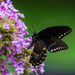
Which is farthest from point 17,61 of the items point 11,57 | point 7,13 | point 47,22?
point 47,22

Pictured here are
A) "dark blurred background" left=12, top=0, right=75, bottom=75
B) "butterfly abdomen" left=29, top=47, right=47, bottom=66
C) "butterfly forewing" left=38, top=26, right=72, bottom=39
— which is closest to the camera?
"butterfly abdomen" left=29, top=47, right=47, bottom=66

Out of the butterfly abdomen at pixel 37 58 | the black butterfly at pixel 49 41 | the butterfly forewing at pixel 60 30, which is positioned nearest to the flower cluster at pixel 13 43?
the butterfly abdomen at pixel 37 58

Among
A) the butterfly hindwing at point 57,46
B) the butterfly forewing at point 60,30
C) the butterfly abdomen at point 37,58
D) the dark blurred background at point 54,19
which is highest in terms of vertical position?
the dark blurred background at point 54,19

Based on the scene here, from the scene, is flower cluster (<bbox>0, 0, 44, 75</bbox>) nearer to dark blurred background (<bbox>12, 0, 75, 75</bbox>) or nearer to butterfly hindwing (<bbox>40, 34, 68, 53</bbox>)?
butterfly hindwing (<bbox>40, 34, 68, 53</bbox>)

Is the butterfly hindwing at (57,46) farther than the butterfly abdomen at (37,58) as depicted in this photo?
Yes

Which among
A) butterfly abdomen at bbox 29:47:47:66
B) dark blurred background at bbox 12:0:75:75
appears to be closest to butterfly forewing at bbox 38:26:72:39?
butterfly abdomen at bbox 29:47:47:66

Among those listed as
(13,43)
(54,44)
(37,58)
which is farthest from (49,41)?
(13,43)

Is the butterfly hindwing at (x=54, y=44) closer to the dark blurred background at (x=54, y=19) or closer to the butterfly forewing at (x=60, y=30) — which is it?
the butterfly forewing at (x=60, y=30)
